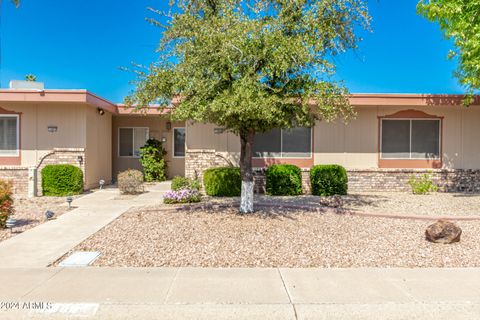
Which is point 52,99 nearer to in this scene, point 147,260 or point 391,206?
point 147,260

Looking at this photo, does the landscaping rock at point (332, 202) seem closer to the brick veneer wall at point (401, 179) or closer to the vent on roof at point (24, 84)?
the brick veneer wall at point (401, 179)

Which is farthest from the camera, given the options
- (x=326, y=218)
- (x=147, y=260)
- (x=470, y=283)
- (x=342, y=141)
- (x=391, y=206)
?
(x=342, y=141)

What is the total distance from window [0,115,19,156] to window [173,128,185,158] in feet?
21.5

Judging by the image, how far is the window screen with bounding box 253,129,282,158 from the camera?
503 inches

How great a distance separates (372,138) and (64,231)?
10.5m

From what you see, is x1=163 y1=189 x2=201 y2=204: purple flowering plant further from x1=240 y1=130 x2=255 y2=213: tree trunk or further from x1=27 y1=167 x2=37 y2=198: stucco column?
x1=27 y1=167 x2=37 y2=198: stucco column

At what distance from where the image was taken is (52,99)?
38.8ft

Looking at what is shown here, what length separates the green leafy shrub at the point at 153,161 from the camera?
51.7 ft

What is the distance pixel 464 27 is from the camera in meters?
10.1

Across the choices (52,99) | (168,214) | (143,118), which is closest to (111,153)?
(143,118)

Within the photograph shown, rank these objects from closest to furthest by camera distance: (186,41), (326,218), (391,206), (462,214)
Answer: (186,41), (326,218), (462,214), (391,206)

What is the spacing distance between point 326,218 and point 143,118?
1152 cm

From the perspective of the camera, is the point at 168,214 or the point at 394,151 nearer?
the point at 168,214

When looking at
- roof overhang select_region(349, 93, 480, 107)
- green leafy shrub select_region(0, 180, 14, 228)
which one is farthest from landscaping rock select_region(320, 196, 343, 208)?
green leafy shrub select_region(0, 180, 14, 228)
